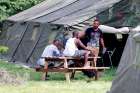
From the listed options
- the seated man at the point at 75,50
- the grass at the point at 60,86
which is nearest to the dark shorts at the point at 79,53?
the seated man at the point at 75,50

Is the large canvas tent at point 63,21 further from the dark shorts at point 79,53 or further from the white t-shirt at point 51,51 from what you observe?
the dark shorts at point 79,53

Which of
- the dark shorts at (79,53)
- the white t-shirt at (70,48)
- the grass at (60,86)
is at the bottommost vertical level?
the grass at (60,86)

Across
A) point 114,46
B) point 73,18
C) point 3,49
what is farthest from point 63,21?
point 3,49

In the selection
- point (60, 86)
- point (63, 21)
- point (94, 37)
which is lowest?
point (60, 86)

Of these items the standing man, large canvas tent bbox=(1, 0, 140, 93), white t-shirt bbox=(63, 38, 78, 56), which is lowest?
white t-shirt bbox=(63, 38, 78, 56)

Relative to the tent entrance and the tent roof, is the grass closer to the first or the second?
the tent roof

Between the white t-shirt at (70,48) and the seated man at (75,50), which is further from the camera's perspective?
the white t-shirt at (70,48)

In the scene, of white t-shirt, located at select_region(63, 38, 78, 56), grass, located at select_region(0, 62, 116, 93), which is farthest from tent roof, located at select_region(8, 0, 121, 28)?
grass, located at select_region(0, 62, 116, 93)

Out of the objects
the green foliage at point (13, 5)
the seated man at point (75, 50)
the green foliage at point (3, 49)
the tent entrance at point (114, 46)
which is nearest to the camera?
the seated man at point (75, 50)

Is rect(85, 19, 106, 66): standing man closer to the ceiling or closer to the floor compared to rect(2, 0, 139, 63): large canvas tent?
closer to the floor

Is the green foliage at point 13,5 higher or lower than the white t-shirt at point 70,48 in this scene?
higher

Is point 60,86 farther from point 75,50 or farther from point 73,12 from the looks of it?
point 73,12

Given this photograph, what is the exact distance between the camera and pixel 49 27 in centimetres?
1769

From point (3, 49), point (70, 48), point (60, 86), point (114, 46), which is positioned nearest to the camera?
point (60, 86)
